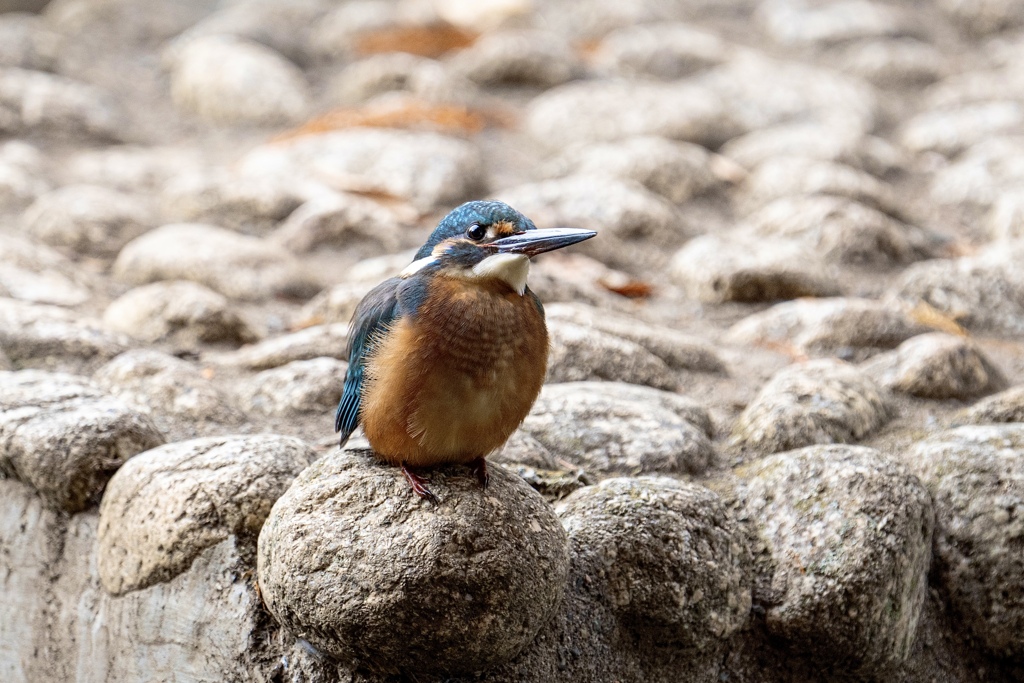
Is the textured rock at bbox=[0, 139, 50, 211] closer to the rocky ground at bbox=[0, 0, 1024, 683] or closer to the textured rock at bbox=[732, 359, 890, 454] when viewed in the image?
the rocky ground at bbox=[0, 0, 1024, 683]

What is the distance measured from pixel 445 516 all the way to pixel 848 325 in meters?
2.53

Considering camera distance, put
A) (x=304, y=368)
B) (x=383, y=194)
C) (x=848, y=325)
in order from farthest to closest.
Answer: (x=383, y=194)
(x=848, y=325)
(x=304, y=368)

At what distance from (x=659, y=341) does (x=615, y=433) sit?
0.93 metres

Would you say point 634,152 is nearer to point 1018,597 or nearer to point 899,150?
point 899,150

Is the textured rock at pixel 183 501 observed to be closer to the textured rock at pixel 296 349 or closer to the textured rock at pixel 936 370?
the textured rock at pixel 296 349

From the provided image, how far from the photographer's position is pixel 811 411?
3.32 meters

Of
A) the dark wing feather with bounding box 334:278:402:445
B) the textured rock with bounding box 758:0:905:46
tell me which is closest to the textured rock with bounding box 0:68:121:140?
the dark wing feather with bounding box 334:278:402:445

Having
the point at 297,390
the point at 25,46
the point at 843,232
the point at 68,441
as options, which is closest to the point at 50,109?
the point at 25,46

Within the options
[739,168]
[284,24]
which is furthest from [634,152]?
[284,24]

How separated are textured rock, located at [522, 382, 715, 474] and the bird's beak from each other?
3.26 feet

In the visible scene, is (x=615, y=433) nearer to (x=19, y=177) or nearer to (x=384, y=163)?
(x=384, y=163)

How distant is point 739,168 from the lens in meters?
6.29

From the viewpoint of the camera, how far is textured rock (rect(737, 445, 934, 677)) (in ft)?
8.56

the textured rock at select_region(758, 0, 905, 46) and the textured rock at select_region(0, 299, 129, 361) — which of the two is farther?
the textured rock at select_region(758, 0, 905, 46)
